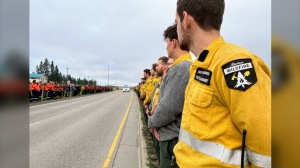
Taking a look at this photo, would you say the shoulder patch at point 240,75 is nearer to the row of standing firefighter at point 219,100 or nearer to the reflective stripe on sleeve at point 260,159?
the row of standing firefighter at point 219,100

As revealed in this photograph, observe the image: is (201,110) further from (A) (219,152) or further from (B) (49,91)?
(B) (49,91)

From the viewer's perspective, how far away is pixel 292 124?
2.11 feet

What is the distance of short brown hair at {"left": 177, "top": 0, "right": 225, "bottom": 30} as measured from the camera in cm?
148

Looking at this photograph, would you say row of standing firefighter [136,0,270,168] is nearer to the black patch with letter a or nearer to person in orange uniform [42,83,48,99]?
the black patch with letter a

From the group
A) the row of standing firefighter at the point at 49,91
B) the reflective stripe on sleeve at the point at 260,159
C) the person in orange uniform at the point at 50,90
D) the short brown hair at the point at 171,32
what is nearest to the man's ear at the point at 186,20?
the reflective stripe on sleeve at the point at 260,159

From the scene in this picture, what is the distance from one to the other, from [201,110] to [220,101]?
0.35 feet

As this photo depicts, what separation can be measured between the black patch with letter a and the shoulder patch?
12cm

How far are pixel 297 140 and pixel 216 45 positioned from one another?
850 millimetres

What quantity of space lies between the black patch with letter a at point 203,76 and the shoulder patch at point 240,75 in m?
0.12

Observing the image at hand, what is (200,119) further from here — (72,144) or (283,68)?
(72,144)

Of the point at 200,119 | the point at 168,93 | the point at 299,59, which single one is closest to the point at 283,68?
the point at 299,59

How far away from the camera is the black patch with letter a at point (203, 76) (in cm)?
133

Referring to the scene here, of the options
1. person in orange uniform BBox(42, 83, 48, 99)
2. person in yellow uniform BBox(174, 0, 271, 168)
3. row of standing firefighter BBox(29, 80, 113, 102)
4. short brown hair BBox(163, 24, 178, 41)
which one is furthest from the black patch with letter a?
person in orange uniform BBox(42, 83, 48, 99)

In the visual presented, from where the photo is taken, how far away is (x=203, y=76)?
1377mm
